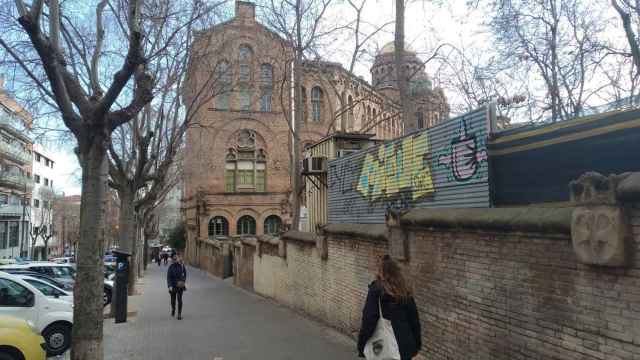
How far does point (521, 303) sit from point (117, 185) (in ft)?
46.1

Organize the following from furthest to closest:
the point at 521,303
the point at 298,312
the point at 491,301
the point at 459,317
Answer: the point at 298,312 → the point at 459,317 → the point at 491,301 → the point at 521,303

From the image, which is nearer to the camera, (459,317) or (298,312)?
(459,317)

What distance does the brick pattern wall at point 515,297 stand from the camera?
14.0 feet

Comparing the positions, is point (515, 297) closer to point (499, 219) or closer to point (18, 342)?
point (499, 219)

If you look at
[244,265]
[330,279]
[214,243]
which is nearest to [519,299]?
[330,279]

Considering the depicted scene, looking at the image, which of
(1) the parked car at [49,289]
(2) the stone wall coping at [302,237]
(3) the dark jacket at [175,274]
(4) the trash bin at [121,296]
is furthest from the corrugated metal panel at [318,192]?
(1) the parked car at [49,289]

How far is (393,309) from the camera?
186 inches

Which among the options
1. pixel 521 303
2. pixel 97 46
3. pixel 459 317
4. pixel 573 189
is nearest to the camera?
pixel 573 189

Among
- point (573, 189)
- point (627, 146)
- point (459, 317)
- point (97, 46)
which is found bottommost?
point (459, 317)

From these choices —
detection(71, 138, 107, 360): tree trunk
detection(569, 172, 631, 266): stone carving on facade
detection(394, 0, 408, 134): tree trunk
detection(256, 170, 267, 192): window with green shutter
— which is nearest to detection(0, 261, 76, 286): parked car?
detection(71, 138, 107, 360): tree trunk

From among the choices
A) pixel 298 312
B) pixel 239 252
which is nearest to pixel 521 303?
pixel 298 312

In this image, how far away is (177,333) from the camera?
441 inches

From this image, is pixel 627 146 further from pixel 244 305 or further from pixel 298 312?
pixel 244 305

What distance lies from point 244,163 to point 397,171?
3409 centimetres
